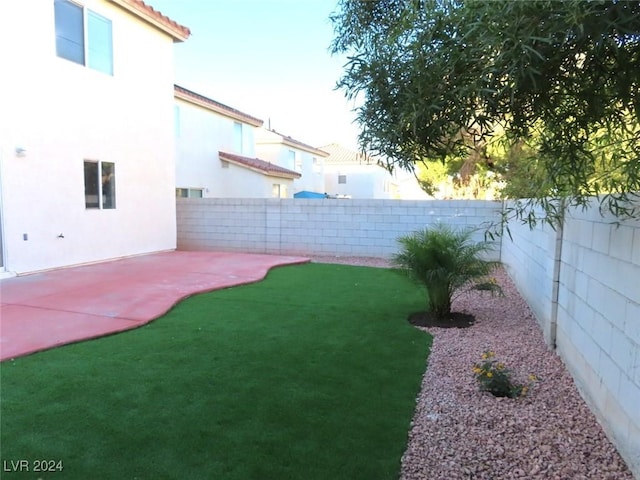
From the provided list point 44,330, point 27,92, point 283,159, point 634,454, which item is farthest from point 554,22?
point 283,159

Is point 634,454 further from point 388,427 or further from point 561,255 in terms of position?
point 561,255

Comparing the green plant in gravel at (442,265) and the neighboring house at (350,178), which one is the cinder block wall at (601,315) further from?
the neighboring house at (350,178)

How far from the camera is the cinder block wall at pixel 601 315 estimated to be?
2713 mm

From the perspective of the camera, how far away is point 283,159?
25844 millimetres

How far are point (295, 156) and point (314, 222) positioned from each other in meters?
15.2

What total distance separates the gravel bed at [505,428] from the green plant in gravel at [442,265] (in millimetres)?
1072

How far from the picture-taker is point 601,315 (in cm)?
334

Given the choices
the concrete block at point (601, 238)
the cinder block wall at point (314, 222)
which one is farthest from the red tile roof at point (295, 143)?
the concrete block at point (601, 238)

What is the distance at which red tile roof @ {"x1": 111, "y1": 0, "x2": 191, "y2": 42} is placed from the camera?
34.1 ft

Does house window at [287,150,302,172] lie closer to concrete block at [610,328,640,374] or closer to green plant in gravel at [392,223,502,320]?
green plant in gravel at [392,223,502,320]

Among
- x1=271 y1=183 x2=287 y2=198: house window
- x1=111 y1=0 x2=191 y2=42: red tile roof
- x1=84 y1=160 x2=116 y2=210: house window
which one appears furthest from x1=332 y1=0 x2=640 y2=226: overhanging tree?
x1=271 y1=183 x2=287 y2=198: house window

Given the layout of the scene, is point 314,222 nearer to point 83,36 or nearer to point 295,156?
point 83,36

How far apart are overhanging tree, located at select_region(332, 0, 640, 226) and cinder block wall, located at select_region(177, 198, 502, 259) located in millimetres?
9068

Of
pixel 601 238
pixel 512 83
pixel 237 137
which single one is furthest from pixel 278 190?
pixel 512 83
